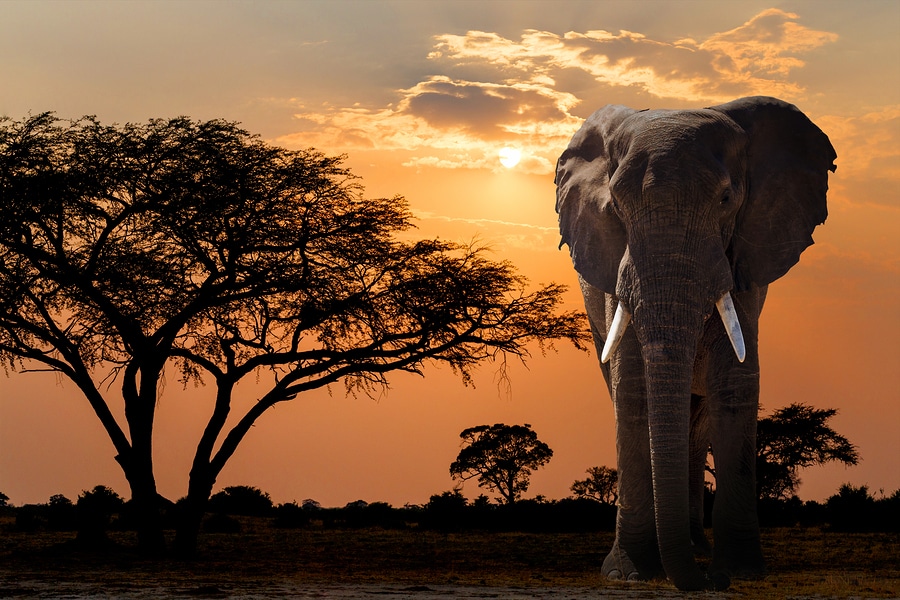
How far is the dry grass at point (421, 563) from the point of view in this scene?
1279 cm

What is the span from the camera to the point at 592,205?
42.7 feet

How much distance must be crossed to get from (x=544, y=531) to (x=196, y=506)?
32.8 feet

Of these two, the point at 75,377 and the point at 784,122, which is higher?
the point at 784,122

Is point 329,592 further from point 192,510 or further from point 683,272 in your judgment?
point 192,510

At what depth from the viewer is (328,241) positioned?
22625 mm

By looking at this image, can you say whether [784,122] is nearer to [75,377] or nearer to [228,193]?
[228,193]

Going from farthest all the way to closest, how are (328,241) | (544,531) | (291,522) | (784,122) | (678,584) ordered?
1. (291,522)
2. (544,531)
3. (328,241)
4. (784,122)
5. (678,584)

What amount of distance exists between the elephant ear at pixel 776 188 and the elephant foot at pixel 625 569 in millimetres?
3114

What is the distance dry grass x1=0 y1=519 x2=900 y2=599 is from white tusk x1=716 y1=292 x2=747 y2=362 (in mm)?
2363

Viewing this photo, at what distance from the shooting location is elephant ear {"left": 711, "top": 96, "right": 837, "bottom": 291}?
42.1 feet

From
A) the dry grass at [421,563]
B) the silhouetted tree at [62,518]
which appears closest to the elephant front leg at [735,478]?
the dry grass at [421,563]

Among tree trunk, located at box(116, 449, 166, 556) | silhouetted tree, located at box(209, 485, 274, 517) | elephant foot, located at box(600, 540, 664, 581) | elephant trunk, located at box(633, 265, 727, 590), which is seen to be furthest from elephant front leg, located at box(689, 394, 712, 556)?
silhouetted tree, located at box(209, 485, 274, 517)

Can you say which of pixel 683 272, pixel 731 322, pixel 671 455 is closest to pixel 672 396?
pixel 671 455

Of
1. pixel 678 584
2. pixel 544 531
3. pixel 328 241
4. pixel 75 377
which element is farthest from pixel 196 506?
pixel 678 584
